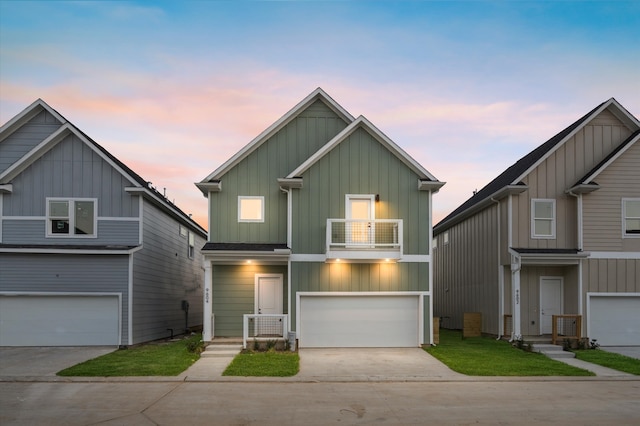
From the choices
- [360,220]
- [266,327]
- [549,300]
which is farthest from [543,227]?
[266,327]

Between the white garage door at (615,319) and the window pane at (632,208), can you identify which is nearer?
the white garage door at (615,319)

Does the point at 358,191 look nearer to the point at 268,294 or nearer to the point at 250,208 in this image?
the point at 250,208

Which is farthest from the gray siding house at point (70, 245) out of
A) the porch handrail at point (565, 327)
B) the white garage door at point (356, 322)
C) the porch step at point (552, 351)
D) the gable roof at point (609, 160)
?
the gable roof at point (609, 160)

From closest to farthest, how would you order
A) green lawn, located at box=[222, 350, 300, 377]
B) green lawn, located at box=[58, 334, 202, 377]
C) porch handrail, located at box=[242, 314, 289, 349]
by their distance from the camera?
→ green lawn, located at box=[58, 334, 202, 377] < green lawn, located at box=[222, 350, 300, 377] < porch handrail, located at box=[242, 314, 289, 349]

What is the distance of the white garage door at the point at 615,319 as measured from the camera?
70.4ft

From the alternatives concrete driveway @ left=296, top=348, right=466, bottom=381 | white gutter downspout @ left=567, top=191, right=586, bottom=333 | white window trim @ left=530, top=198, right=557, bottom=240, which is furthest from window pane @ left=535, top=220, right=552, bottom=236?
concrete driveway @ left=296, top=348, right=466, bottom=381

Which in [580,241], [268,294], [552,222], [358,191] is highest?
[358,191]

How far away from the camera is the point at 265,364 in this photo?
16.6 meters

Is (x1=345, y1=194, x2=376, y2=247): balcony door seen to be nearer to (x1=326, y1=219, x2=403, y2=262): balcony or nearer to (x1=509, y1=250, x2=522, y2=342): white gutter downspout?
(x1=326, y1=219, x2=403, y2=262): balcony

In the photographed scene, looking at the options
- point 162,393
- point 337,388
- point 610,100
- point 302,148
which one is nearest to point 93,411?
point 162,393

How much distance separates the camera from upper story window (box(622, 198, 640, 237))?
71.5 feet

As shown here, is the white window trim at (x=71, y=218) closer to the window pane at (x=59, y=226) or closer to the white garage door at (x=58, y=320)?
the window pane at (x=59, y=226)

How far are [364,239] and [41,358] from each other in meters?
10.9

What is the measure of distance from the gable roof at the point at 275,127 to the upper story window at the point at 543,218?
782 cm
